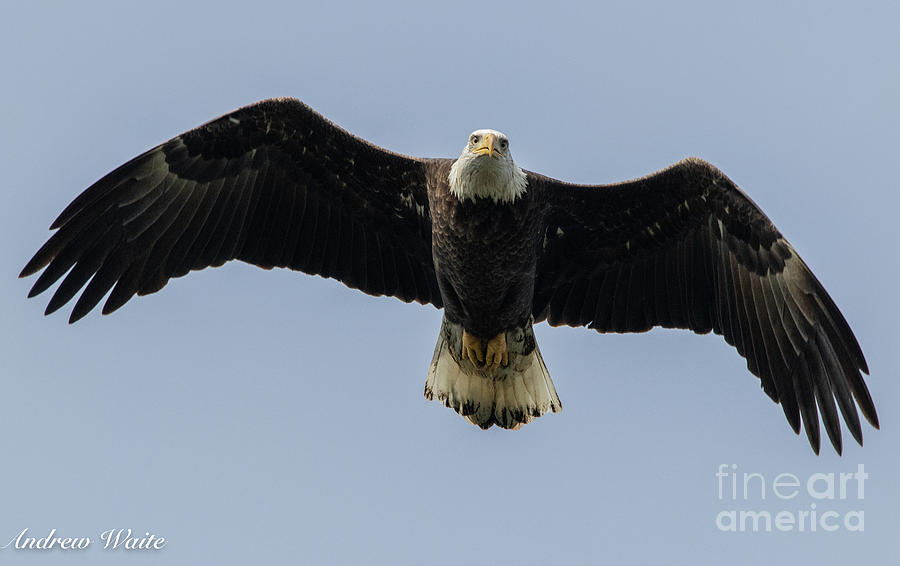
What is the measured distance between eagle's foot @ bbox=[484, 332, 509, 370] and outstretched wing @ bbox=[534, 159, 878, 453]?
1.79 ft

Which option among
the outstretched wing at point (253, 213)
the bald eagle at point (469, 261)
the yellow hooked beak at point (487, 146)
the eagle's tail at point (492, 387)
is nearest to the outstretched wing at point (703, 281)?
the bald eagle at point (469, 261)

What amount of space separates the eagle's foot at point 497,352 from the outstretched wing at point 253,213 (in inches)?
26.6

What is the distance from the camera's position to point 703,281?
10.8 m

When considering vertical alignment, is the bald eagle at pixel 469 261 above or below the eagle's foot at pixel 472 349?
above

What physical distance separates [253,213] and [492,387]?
7.59 feet

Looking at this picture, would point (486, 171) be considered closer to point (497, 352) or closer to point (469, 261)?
point (469, 261)

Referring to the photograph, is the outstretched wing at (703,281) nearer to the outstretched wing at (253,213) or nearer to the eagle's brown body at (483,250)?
the eagle's brown body at (483,250)

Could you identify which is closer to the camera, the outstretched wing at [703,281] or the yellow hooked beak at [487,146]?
the yellow hooked beak at [487,146]

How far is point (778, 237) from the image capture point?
10.3 metres

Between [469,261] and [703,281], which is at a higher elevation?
[703,281]

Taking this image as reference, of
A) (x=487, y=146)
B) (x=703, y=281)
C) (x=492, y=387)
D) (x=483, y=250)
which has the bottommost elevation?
(x=492, y=387)

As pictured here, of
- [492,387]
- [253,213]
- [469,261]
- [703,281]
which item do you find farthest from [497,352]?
[253,213]

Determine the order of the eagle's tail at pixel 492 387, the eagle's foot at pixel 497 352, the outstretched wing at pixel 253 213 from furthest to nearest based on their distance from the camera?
the eagle's tail at pixel 492 387 → the eagle's foot at pixel 497 352 → the outstretched wing at pixel 253 213

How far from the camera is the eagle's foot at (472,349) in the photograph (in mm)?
10648
